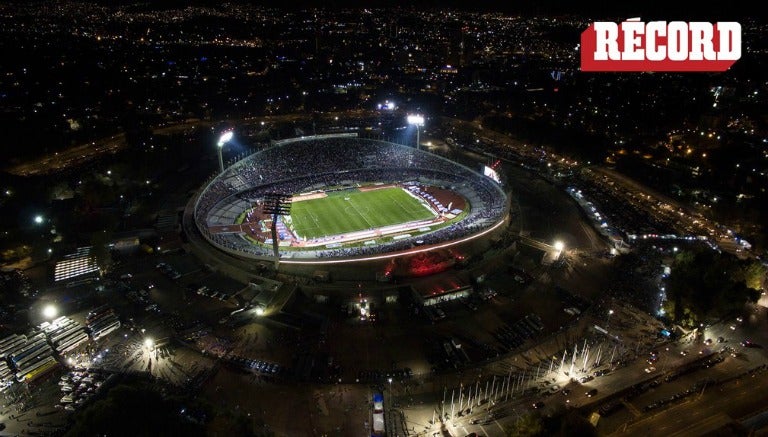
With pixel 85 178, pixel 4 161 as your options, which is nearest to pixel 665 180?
pixel 85 178

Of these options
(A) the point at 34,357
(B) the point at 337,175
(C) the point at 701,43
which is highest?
(C) the point at 701,43

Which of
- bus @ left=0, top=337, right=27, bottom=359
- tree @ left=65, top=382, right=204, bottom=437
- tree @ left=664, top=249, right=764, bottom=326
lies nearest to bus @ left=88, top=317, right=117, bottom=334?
bus @ left=0, top=337, right=27, bottom=359

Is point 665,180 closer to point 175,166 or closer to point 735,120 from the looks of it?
point 735,120

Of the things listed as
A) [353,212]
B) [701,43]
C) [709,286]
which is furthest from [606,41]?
[353,212]

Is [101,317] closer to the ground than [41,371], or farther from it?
farther from it

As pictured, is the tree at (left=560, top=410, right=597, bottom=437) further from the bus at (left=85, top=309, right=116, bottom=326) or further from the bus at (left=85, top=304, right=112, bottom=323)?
the bus at (left=85, top=304, right=112, bottom=323)

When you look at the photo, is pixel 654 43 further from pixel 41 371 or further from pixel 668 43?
pixel 41 371
